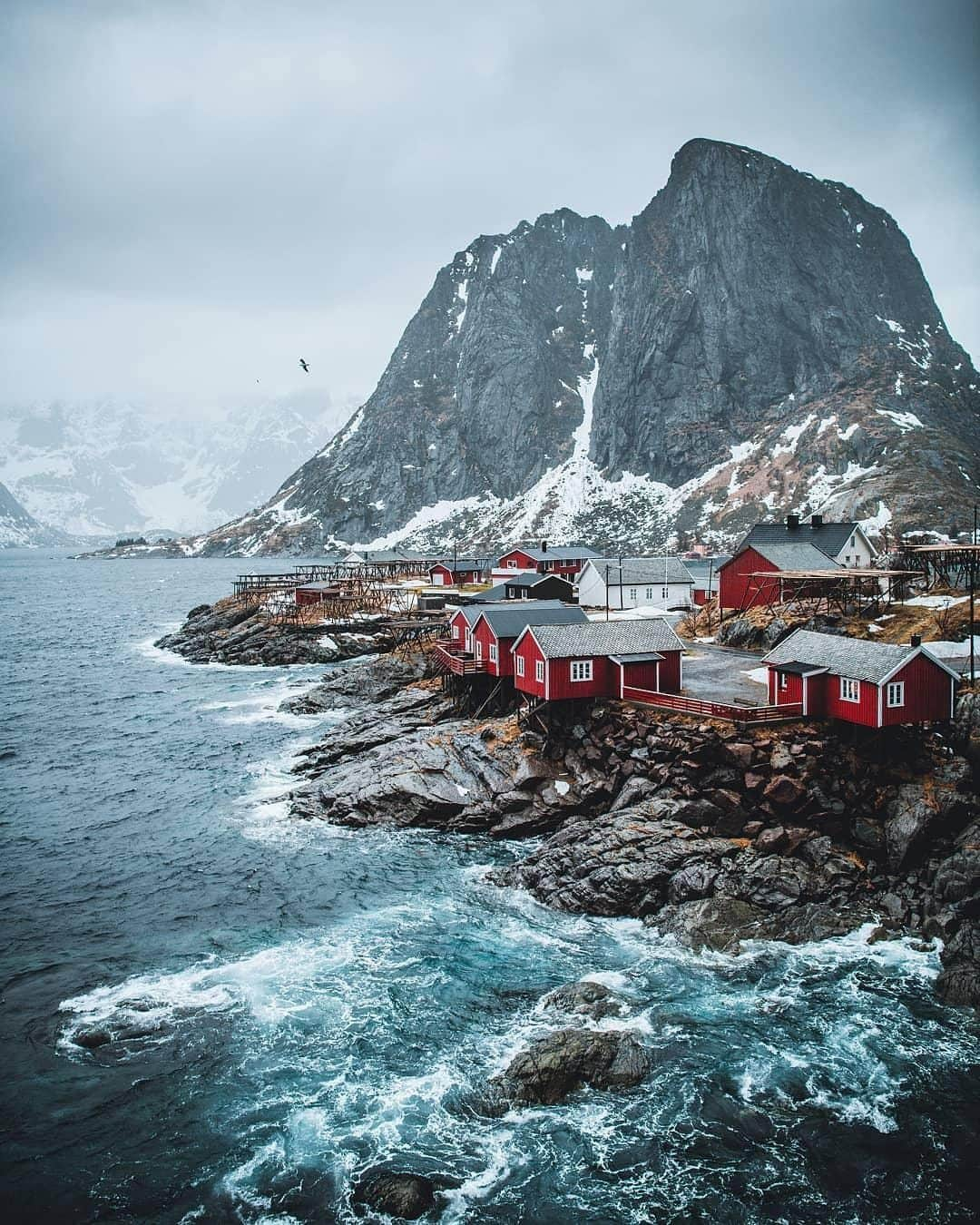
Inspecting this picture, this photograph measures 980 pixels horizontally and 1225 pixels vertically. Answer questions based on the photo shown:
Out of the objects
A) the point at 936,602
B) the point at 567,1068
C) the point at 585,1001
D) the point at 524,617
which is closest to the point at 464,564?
the point at 524,617

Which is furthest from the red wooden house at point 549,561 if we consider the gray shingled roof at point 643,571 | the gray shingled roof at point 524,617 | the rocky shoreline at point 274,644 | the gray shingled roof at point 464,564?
the gray shingled roof at point 524,617

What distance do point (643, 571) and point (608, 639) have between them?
43938mm

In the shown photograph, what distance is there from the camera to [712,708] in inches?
1572

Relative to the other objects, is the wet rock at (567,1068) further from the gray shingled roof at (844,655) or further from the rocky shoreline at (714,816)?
the gray shingled roof at (844,655)

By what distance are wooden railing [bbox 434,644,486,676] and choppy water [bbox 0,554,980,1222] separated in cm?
1513

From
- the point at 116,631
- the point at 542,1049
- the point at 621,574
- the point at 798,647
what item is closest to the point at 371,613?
the point at 621,574

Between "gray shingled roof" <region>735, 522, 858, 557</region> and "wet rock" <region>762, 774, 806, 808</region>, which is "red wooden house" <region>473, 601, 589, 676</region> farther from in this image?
"gray shingled roof" <region>735, 522, 858, 557</region>

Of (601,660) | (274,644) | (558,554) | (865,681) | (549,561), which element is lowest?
(274,644)

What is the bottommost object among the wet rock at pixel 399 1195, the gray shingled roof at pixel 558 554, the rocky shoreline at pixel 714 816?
the wet rock at pixel 399 1195

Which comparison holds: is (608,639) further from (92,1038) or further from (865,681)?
(92,1038)

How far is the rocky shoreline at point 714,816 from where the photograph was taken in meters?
29.9

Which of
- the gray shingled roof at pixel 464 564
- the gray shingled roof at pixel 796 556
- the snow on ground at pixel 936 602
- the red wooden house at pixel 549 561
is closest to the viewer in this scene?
the snow on ground at pixel 936 602

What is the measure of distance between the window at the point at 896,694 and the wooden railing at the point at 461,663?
25178mm

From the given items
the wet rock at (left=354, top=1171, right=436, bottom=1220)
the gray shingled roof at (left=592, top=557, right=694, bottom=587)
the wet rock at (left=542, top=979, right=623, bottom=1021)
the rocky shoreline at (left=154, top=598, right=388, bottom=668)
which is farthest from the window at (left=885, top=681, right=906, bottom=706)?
the rocky shoreline at (left=154, top=598, right=388, bottom=668)
